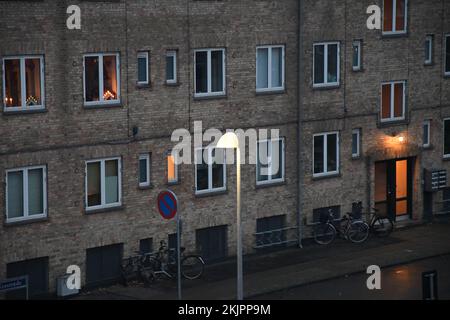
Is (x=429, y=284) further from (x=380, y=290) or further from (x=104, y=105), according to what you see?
(x=104, y=105)

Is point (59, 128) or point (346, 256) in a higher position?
point (59, 128)

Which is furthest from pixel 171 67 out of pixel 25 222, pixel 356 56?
pixel 356 56

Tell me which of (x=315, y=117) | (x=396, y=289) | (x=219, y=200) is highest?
(x=315, y=117)

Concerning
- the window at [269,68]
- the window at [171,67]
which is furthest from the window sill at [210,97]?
the window at [269,68]

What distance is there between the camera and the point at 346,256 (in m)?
34.0

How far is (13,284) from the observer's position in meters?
26.9


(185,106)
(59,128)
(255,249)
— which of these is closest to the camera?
(59,128)

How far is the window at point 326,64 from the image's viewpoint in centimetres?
3541

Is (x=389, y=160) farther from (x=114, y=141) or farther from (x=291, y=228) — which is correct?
(x=114, y=141)

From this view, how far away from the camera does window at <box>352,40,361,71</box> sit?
3650cm

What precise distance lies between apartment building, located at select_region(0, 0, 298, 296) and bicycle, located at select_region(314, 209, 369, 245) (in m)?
0.97

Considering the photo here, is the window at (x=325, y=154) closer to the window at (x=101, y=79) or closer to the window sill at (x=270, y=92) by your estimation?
the window sill at (x=270, y=92)

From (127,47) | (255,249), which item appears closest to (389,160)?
(255,249)

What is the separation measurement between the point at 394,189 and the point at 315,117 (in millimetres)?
4670
